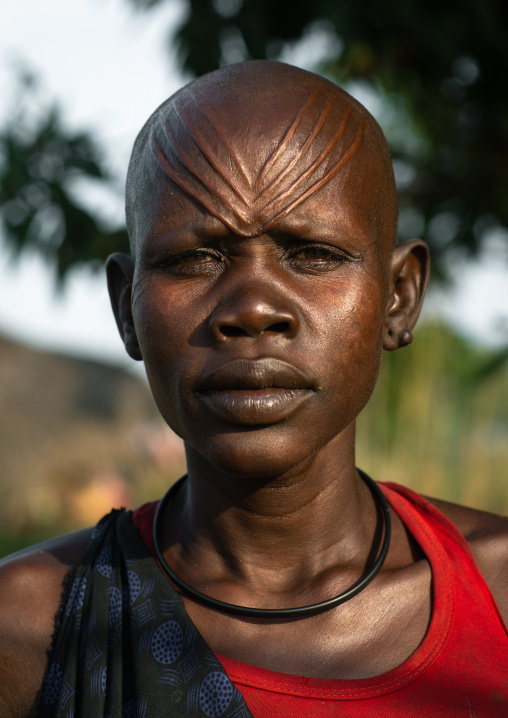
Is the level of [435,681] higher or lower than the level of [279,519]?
lower

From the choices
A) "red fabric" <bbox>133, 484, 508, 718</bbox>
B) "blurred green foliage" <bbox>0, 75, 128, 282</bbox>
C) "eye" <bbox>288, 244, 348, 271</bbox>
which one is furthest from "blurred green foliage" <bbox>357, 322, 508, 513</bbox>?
"eye" <bbox>288, 244, 348, 271</bbox>

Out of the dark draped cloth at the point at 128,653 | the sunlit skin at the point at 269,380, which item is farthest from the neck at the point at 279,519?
the dark draped cloth at the point at 128,653

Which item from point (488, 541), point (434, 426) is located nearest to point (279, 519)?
point (488, 541)

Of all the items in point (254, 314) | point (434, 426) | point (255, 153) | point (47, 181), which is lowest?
point (434, 426)

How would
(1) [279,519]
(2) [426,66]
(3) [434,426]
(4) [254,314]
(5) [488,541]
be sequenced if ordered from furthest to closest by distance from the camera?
(3) [434,426] → (2) [426,66] → (5) [488,541] → (1) [279,519] → (4) [254,314]

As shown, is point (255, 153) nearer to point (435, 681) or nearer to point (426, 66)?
point (435, 681)

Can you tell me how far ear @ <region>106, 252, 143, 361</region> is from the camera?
2.26 meters

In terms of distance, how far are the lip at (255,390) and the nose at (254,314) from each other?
70 millimetres

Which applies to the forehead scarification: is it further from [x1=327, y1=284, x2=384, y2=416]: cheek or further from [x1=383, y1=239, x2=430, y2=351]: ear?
[x1=383, y1=239, x2=430, y2=351]: ear

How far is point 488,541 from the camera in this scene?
2242 mm

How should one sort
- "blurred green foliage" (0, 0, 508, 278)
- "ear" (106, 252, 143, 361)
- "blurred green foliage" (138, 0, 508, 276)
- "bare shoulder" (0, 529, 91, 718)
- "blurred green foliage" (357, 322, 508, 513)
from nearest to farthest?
"bare shoulder" (0, 529, 91, 718), "ear" (106, 252, 143, 361), "blurred green foliage" (138, 0, 508, 276), "blurred green foliage" (0, 0, 508, 278), "blurred green foliage" (357, 322, 508, 513)

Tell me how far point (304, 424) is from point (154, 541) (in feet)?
2.03

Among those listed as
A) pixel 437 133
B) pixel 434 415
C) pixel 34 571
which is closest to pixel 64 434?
pixel 434 415

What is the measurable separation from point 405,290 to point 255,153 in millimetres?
647
